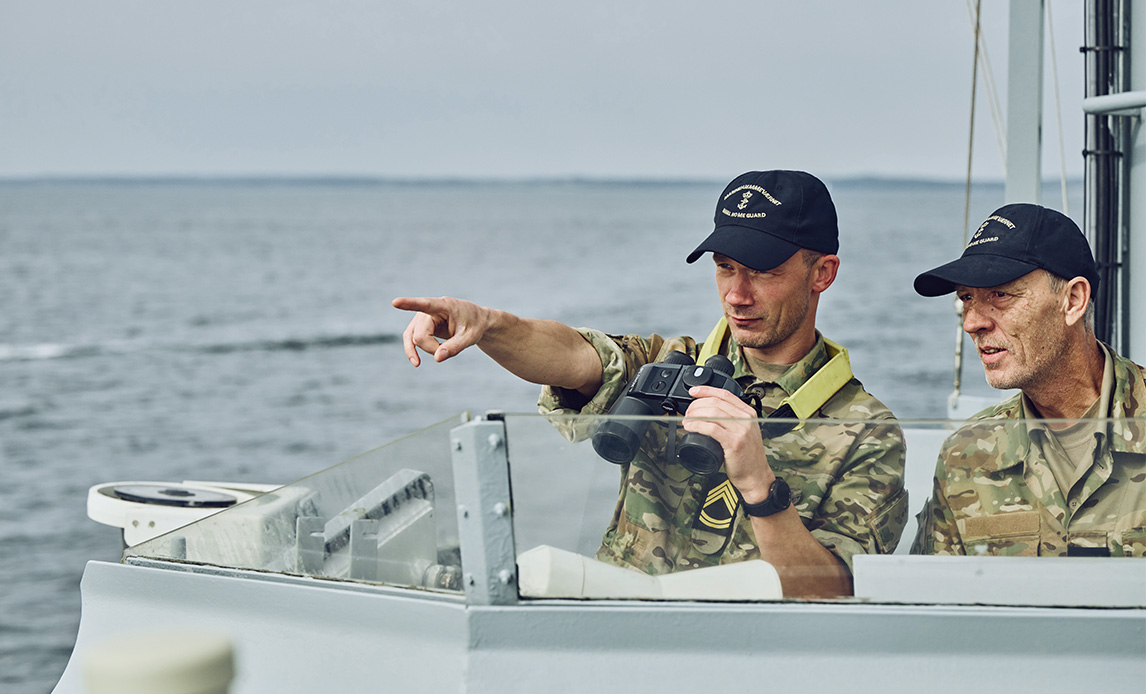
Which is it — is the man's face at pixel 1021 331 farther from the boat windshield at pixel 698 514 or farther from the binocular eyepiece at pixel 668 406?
the binocular eyepiece at pixel 668 406

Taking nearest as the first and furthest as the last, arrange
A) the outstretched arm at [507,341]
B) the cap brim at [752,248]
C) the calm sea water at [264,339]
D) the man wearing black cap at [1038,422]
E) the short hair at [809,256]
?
the man wearing black cap at [1038,422], the outstretched arm at [507,341], the cap brim at [752,248], the short hair at [809,256], the calm sea water at [264,339]

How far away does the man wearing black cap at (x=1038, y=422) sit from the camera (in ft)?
6.22

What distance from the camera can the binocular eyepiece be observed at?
1854mm

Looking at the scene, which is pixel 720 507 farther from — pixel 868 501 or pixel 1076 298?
pixel 1076 298

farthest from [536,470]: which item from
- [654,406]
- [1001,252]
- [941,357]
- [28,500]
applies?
[941,357]

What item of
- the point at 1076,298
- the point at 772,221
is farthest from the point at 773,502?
the point at 1076,298

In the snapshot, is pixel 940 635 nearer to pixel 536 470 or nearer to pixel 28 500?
pixel 536 470

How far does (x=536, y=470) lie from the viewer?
1843mm

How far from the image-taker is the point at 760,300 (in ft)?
8.67

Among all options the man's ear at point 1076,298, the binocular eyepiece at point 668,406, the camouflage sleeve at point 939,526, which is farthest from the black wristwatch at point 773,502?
the man's ear at point 1076,298

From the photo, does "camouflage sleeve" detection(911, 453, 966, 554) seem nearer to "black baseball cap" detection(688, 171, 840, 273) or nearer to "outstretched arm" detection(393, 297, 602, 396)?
"black baseball cap" detection(688, 171, 840, 273)

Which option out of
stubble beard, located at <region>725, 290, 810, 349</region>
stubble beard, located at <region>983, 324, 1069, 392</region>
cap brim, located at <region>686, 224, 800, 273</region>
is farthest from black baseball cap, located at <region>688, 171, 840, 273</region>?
stubble beard, located at <region>983, 324, 1069, 392</region>

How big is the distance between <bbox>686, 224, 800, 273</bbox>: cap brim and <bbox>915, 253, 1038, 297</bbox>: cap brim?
1.07 feet

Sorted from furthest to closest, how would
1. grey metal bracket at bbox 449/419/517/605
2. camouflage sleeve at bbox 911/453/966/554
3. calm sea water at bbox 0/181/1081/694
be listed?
calm sea water at bbox 0/181/1081/694 < camouflage sleeve at bbox 911/453/966/554 < grey metal bracket at bbox 449/419/517/605
